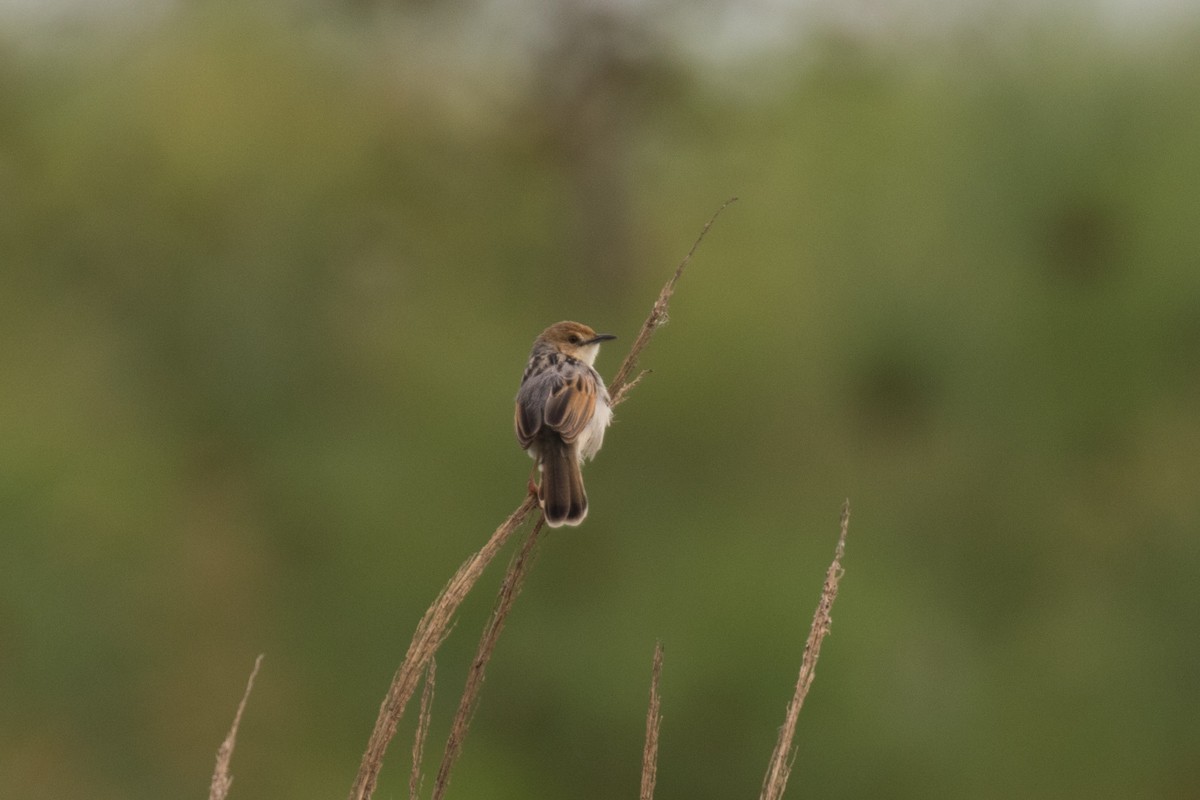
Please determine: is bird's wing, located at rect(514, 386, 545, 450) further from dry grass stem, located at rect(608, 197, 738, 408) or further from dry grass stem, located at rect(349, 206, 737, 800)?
dry grass stem, located at rect(349, 206, 737, 800)

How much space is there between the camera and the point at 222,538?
11.8 meters

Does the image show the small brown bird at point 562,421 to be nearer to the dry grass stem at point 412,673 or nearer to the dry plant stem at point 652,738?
the dry grass stem at point 412,673

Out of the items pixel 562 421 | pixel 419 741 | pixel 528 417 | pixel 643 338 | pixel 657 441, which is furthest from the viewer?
pixel 657 441

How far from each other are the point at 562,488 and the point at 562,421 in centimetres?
56

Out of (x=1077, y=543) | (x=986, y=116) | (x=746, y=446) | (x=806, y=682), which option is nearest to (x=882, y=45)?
(x=986, y=116)

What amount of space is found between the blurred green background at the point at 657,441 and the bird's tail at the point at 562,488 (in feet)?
19.8

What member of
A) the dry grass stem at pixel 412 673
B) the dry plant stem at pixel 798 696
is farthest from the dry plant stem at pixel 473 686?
the dry plant stem at pixel 798 696

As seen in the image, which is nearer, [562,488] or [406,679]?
[406,679]

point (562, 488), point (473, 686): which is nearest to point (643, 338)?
point (562, 488)

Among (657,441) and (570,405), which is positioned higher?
(657,441)

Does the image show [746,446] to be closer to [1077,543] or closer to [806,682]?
[1077,543]

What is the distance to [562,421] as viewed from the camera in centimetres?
504

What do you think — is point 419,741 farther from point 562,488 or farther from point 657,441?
point 657,441

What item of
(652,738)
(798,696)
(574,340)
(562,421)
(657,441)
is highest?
(657,441)
